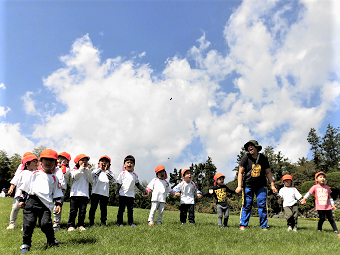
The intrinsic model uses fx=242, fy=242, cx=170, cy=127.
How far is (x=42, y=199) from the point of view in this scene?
5.10m

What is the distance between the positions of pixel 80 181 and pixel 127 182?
1574mm

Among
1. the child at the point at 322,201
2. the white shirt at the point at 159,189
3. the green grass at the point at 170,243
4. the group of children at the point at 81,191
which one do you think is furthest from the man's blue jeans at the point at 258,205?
the white shirt at the point at 159,189

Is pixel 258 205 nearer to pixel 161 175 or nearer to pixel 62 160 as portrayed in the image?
pixel 161 175

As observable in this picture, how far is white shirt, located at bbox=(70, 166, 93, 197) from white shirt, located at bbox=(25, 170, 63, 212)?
5.23 feet

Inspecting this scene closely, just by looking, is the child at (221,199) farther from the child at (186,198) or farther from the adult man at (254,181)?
the adult man at (254,181)


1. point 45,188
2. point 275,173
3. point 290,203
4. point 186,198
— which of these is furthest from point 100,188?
point 275,173

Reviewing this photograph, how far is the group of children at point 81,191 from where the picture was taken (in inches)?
200

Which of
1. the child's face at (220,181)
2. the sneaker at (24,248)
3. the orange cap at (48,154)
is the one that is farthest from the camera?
the child's face at (220,181)

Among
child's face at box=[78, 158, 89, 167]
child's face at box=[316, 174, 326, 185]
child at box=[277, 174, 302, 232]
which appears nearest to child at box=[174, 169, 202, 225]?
child at box=[277, 174, 302, 232]

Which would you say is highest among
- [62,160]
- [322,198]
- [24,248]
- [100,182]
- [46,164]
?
[62,160]

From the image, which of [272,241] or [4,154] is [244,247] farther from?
[4,154]

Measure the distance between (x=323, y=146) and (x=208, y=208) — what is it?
52.5 metres

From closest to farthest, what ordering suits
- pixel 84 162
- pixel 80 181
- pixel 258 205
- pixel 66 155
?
pixel 84 162
pixel 80 181
pixel 258 205
pixel 66 155

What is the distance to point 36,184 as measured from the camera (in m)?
5.15
